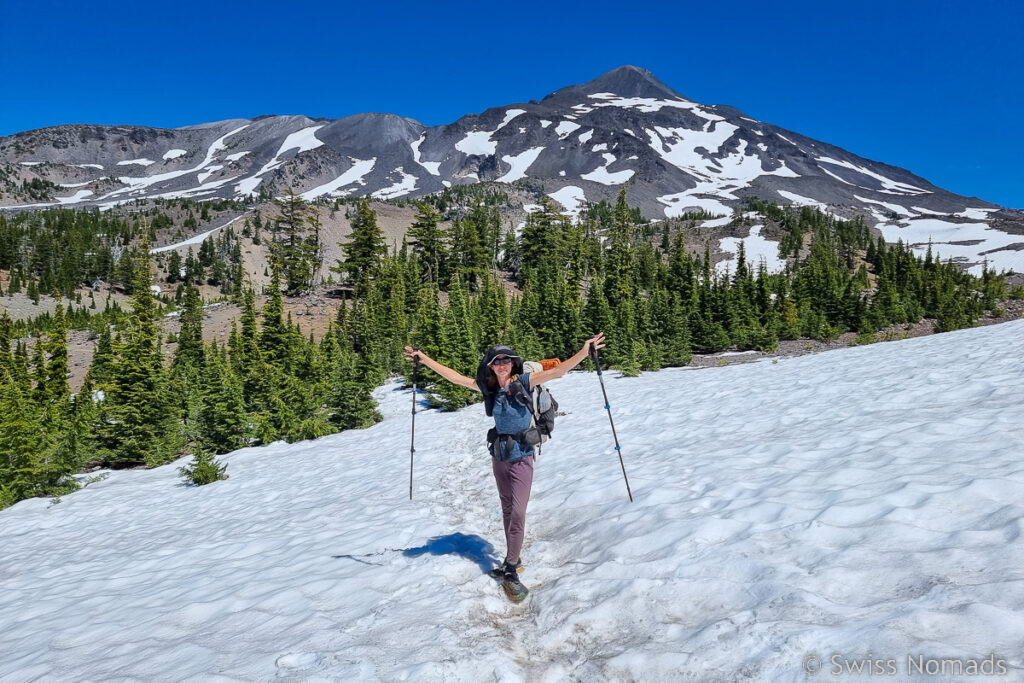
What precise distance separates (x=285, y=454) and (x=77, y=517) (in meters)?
5.11

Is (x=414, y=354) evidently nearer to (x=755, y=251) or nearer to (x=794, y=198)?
(x=755, y=251)

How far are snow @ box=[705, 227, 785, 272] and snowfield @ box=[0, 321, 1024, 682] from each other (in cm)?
6812

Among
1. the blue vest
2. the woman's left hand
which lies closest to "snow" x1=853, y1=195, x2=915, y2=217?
the woman's left hand

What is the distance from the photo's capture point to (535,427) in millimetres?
4930

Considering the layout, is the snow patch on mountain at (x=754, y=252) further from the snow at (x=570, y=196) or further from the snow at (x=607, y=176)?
the snow at (x=607, y=176)

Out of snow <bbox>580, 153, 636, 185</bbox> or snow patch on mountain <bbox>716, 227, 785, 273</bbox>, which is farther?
snow <bbox>580, 153, 636, 185</bbox>

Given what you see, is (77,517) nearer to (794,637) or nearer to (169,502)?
(169,502)

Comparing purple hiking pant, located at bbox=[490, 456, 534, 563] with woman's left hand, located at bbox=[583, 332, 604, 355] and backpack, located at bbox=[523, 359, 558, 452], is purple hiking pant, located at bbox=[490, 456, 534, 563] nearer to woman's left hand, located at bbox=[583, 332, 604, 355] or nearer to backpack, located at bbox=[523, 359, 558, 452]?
backpack, located at bbox=[523, 359, 558, 452]

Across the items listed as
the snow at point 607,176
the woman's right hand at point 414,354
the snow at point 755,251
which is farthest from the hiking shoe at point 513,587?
the snow at point 607,176

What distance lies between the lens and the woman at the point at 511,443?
4.91 meters

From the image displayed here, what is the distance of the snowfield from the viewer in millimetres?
3471

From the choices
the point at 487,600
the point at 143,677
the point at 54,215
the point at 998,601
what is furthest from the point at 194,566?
the point at 54,215

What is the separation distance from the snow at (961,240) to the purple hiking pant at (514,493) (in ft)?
294

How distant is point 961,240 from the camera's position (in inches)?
3423
